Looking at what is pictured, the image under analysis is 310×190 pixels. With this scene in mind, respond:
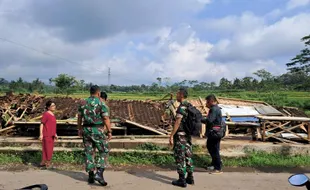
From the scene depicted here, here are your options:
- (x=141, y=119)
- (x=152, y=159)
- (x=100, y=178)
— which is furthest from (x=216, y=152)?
(x=141, y=119)

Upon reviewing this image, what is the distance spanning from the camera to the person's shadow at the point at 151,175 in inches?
241

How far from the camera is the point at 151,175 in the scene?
6492 millimetres

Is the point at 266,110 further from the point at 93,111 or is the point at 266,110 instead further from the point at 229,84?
the point at 229,84

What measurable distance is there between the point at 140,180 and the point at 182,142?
1.25 m

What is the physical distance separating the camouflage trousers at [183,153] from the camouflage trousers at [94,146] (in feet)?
4.63

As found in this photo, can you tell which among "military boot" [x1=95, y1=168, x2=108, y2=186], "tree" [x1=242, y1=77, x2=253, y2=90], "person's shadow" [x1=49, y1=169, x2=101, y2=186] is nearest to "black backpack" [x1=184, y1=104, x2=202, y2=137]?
"military boot" [x1=95, y1=168, x2=108, y2=186]

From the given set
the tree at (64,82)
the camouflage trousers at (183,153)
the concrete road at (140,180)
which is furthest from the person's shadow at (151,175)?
the tree at (64,82)

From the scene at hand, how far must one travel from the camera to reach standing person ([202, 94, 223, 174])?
6588mm

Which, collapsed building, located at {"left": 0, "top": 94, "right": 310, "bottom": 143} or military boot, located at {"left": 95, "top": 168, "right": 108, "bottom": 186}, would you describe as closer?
military boot, located at {"left": 95, "top": 168, "right": 108, "bottom": 186}

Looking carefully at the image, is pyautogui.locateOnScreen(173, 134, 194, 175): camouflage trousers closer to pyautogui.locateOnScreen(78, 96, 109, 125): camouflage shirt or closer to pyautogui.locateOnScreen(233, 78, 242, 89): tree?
pyautogui.locateOnScreen(78, 96, 109, 125): camouflage shirt

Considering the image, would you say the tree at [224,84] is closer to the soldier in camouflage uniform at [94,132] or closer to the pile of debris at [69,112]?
the pile of debris at [69,112]

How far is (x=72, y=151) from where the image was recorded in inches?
303

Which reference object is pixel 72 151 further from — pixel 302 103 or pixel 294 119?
pixel 302 103

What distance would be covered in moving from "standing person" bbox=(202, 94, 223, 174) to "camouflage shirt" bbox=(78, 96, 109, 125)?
7.70ft
